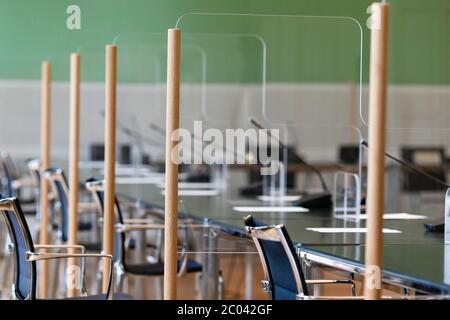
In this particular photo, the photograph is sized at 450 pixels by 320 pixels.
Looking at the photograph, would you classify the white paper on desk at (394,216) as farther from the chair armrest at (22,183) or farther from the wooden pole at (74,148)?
the chair armrest at (22,183)

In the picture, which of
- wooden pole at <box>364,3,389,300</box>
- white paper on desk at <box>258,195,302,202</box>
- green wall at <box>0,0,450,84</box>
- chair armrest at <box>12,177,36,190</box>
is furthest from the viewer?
chair armrest at <box>12,177,36,190</box>

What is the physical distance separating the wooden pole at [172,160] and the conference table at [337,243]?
0.40m

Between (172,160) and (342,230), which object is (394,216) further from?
(172,160)

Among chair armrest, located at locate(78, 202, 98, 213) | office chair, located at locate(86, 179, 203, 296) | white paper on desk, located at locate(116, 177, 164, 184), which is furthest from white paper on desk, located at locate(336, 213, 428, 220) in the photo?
white paper on desk, located at locate(116, 177, 164, 184)

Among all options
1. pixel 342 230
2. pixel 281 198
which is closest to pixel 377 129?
pixel 342 230

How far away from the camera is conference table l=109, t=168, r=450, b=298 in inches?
93.9

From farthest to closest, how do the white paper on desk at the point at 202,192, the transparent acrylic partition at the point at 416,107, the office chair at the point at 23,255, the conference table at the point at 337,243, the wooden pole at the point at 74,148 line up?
the white paper on desk at the point at 202,192 < the wooden pole at the point at 74,148 < the transparent acrylic partition at the point at 416,107 < the office chair at the point at 23,255 < the conference table at the point at 337,243

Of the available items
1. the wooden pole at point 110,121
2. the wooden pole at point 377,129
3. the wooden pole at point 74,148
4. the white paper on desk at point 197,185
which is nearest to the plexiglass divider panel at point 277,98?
the white paper on desk at point 197,185

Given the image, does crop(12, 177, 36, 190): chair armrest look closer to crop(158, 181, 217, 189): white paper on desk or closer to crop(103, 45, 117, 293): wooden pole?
crop(158, 181, 217, 189): white paper on desk

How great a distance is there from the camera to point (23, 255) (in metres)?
3.00

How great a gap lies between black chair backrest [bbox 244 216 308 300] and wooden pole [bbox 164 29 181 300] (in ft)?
0.73

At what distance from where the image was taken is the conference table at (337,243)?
2385 mm

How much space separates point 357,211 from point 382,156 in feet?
5.62

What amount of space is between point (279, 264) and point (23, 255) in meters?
0.84
